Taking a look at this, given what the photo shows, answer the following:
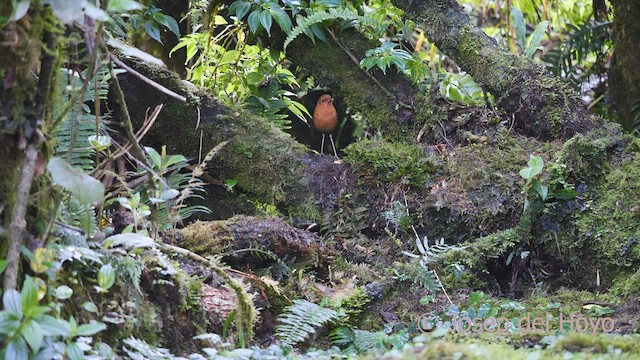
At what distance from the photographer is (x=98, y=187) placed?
2.04m

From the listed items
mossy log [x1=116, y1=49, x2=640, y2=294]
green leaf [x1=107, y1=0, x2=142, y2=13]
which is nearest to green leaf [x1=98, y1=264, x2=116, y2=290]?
green leaf [x1=107, y1=0, x2=142, y2=13]

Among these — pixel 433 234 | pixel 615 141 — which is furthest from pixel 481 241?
pixel 615 141

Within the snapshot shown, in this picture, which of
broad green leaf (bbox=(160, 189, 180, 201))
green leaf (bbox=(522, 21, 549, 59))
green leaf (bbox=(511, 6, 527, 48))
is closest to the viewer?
broad green leaf (bbox=(160, 189, 180, 201))

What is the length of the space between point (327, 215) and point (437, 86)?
3.78ft

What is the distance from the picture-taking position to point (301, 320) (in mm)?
3051

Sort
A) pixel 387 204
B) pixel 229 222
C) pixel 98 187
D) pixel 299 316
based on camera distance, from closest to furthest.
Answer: pixel 98 187 → pixel 299 316 → pixel 229 222 → pixel 387 204

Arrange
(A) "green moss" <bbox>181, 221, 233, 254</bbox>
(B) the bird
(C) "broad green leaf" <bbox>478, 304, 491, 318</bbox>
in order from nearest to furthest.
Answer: (C) "broad green leaf" <bbox>478, 304, 491, 318</bbox> < (A) "green moss" <bbox>181, 221, 233, 254</bbox> < (B) the bird

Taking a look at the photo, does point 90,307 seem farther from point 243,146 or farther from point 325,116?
point 325,116

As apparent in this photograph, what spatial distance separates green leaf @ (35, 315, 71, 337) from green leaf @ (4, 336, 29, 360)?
6cm

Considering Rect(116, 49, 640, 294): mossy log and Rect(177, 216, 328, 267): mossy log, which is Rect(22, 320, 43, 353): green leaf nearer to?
Rect(177, 216, 328, 267): mossy log

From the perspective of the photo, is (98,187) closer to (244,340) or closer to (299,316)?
(244,340)

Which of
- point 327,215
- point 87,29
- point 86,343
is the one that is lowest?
point 327,215

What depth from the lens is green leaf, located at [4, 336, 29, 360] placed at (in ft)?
6.15

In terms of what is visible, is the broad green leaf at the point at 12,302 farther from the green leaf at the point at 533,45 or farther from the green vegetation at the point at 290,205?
the green leaf at the point at 533,45
